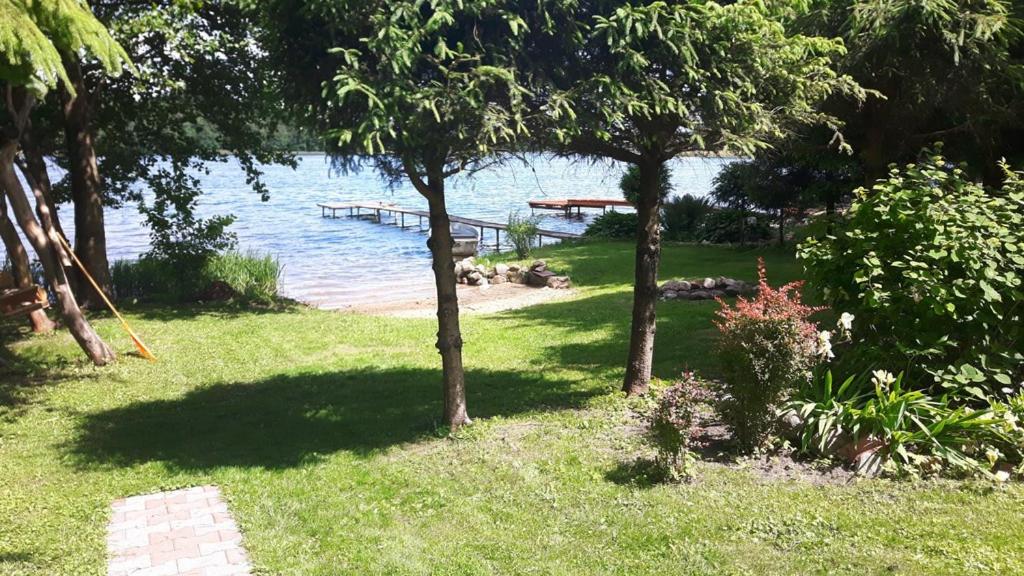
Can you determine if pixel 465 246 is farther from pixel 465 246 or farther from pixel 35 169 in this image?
pixel 35 169

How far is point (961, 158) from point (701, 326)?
14.9 ft

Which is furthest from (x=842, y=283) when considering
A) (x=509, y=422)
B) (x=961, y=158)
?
(x=961, y=158)

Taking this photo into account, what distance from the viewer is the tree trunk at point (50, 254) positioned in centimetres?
1059

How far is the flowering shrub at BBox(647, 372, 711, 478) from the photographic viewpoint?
6.29 m

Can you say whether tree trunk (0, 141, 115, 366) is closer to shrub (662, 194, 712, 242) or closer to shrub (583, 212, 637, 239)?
shrub (662, 194, 712, 242)

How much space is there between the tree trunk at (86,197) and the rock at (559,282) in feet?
28.2

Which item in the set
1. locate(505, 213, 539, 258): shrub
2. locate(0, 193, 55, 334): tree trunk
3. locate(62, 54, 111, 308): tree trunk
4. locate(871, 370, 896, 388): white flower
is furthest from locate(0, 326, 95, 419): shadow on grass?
locate(505, 213, 539, 258): shrub

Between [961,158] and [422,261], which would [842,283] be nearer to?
[961,158]

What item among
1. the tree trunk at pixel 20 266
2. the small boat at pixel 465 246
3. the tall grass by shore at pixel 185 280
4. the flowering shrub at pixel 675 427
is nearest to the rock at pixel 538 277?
the tall grass by shore at pixel 185 280

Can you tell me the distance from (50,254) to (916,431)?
10215 millimetres

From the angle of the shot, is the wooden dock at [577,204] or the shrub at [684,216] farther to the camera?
the wooden dock at [577,204]

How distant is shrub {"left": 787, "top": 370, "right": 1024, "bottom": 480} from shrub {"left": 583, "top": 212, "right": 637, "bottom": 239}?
21.4 meters

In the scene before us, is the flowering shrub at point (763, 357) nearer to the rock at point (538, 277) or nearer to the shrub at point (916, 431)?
the shrub at point (916, 431)

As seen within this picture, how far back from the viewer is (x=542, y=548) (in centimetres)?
533
